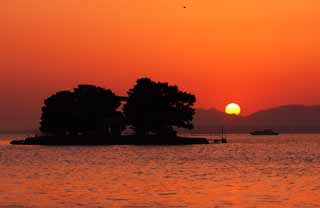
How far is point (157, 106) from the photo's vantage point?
641 ft

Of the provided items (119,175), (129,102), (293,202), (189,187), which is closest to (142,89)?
(129,102)

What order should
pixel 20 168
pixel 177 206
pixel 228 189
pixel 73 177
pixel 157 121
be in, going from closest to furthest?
pixel 177 206 → pixel 228 189 → pixel 73 177 → pixel 20 168 → pixel 157 121

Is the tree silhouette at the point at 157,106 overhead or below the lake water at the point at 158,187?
overhead

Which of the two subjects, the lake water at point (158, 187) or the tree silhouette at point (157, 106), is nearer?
the lake water at point (158, 187)

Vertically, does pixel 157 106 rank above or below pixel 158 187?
above

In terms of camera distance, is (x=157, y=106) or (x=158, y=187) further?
(x=157, y=106)

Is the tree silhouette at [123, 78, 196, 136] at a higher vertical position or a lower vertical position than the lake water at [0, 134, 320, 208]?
higher

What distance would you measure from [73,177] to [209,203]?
28784 millimetres

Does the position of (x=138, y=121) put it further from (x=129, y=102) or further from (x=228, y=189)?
(x=228, y=189)

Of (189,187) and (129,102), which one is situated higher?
(129,102)

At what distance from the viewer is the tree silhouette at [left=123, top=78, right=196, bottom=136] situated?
196m

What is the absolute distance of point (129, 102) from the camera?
654 feet

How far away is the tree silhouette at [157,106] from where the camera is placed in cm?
19562

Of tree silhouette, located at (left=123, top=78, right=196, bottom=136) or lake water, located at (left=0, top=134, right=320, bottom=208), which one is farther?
tree silhouette, located at (left=123, top=78, right=196, bottom=136)
